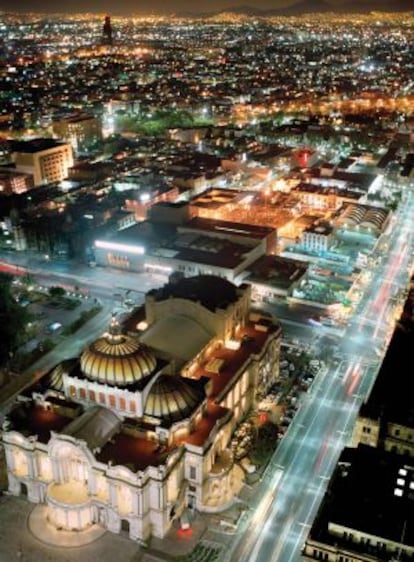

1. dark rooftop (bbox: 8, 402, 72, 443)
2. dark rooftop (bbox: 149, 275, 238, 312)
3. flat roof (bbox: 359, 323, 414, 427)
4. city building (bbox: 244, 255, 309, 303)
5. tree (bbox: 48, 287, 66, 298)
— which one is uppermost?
dark rooftop (bbox: 149, 275, 238, 312)

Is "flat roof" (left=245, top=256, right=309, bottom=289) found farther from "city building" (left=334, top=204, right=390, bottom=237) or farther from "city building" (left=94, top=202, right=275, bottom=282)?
"city building" (left=334, top=204, right=390, bottom=237)

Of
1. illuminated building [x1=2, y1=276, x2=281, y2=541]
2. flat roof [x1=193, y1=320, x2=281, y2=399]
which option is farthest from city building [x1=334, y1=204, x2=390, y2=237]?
illuminated building [x1=2, y1=276, x2=281, y2=541]

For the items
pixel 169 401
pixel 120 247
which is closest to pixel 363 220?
pixel 120 247

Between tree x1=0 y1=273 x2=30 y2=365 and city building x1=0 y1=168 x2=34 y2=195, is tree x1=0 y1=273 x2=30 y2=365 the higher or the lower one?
the higher one

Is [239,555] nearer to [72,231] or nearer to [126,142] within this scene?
[72,231]

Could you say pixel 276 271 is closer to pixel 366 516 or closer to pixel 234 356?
pixel 234 356
